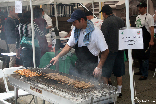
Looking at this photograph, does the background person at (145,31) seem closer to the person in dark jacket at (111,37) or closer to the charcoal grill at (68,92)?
the person in dark jacket at (111,37)

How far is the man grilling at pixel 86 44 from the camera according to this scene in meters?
3.58

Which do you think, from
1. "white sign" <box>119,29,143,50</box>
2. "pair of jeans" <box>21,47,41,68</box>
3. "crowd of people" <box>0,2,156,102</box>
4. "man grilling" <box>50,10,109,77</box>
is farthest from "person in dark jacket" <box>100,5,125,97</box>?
"pair of jeans" <box>21,47,41,68</box>

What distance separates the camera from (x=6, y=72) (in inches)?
177

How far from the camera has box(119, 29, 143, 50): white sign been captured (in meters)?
3.18

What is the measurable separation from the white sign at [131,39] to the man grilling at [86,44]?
0.42m

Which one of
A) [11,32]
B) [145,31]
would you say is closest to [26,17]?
[11,32]

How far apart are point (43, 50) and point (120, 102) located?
2.91 m

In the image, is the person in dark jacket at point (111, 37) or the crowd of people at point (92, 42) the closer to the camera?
the crowd of people at point (92, 42)

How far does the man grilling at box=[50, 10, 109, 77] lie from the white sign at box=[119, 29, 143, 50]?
0.42 metres

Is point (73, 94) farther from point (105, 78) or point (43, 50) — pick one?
point (43, 50)

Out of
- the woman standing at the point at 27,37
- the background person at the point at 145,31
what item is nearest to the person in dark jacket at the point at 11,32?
the woman standing at the point at 27,37

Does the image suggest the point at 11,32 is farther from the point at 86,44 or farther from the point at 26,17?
the point at 86,44

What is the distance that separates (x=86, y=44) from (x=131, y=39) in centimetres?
85

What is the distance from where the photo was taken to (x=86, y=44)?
12.3 feet
